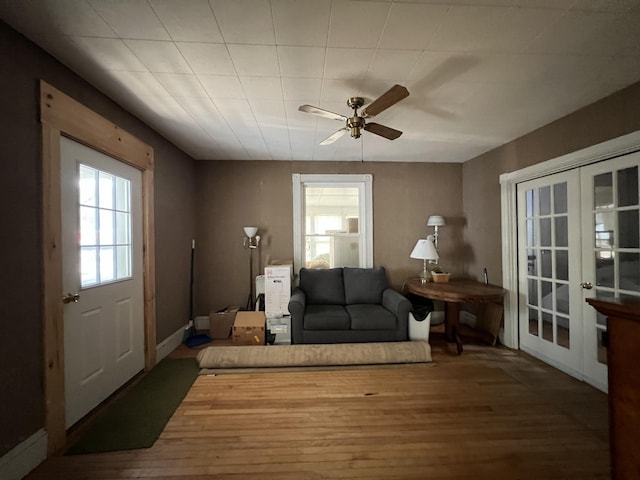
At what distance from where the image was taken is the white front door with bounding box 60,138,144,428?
6.07ft

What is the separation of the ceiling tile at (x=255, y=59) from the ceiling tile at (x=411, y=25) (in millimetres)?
681

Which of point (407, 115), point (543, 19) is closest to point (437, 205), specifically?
point (407, 115)

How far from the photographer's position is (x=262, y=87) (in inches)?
81.2

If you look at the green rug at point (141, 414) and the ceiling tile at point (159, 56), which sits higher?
the ceiling tile at point (159, 56)

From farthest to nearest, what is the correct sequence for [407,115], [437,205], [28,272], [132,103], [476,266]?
[437,205] < [476,266] < [407,115] < [132,103] < [28,272]

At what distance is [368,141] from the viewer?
3.25m

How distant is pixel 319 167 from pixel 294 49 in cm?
240

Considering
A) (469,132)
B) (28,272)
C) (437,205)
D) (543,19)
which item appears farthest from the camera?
(437,205)

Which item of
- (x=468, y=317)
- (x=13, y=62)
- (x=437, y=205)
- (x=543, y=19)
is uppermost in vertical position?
(x=543, y=19)

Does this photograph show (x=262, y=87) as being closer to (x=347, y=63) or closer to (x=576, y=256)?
(x=347, y=63)

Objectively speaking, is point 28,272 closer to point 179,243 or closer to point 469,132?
point 179,243

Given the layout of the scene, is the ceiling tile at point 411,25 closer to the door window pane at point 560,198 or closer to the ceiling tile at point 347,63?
the ceiling tile at point 347,63

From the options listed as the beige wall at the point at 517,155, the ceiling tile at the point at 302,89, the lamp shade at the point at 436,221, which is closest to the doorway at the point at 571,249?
the beige wall at the point at 517,155

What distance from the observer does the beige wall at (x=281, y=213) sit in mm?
3947
